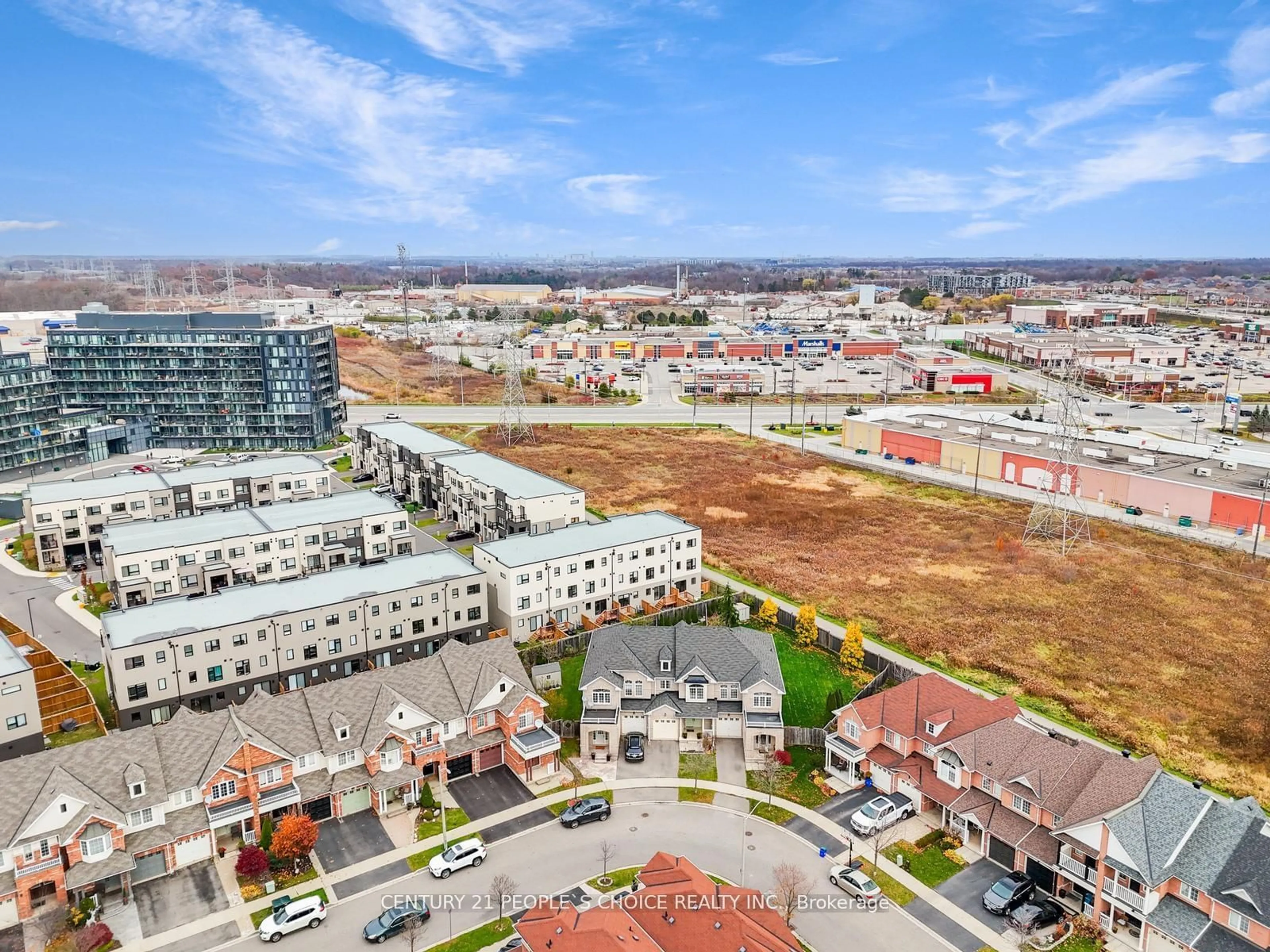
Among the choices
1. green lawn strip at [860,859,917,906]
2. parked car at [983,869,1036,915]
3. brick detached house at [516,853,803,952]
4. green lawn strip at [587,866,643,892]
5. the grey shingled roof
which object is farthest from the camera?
the grey shingled roof

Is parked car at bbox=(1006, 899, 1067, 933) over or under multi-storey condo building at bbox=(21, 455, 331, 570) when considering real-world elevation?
under

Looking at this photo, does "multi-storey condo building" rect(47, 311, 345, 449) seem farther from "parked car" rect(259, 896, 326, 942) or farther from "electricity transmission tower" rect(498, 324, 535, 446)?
"parked car" rect(259, 896, 326, 942)

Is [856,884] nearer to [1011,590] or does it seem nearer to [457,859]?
[457,859]

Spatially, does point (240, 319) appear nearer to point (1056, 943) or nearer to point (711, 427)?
point (711, 427)

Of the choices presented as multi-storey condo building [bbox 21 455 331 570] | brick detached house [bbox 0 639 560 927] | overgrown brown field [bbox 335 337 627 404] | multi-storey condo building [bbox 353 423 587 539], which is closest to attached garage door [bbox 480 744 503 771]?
brick detached house [bbox 0 639 560 927]

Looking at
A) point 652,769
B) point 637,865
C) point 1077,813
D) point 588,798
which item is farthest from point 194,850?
point 1077,813

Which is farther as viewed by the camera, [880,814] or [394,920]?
[880,814]
